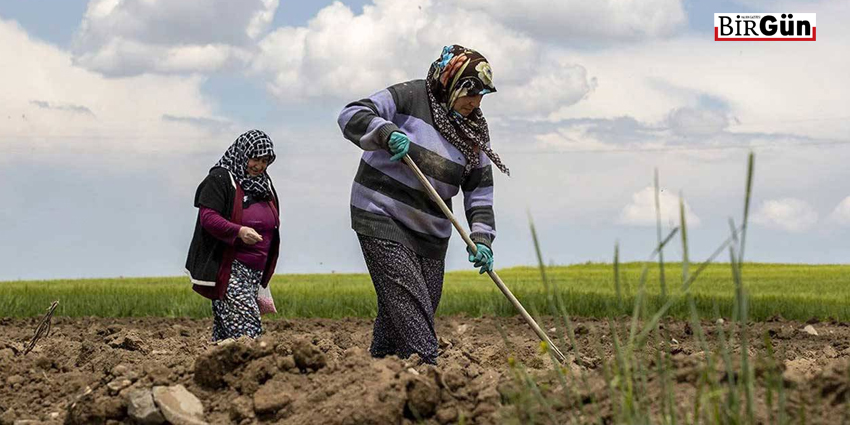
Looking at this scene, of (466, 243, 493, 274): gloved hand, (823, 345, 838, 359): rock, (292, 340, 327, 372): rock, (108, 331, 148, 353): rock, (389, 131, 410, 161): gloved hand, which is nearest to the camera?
(292, 340, 327, 372): rock

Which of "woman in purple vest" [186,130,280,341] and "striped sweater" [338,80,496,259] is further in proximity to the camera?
"woman in purple vest" [186,130,280,341]

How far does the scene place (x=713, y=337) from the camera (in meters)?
10.1

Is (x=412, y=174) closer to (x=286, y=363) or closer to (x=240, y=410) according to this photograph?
(x=286, y=363)

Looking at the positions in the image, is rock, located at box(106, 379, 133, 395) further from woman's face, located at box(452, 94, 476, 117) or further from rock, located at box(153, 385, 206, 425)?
woman's face, located at box(452, 94, 476, 117)

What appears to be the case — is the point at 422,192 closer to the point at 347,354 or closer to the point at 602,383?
the point at 347,354

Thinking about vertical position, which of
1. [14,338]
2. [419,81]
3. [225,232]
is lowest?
[14,338]

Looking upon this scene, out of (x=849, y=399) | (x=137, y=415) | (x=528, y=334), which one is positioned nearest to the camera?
(x=849, y=399)

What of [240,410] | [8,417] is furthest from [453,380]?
[8,417]

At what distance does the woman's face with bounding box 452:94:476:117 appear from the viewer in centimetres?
588

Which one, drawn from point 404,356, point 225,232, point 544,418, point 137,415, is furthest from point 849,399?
point 225,232

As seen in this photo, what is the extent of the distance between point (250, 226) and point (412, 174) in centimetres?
173

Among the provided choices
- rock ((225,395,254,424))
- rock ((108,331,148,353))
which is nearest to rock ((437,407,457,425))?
rock ((225,395,254,424))

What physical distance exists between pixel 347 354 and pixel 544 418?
1530 mm

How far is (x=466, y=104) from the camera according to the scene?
5.90 metres
